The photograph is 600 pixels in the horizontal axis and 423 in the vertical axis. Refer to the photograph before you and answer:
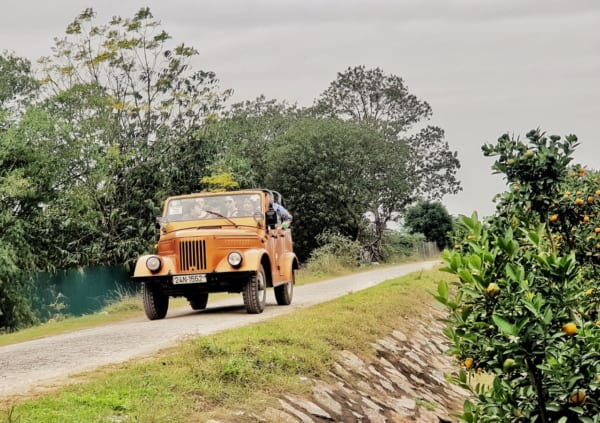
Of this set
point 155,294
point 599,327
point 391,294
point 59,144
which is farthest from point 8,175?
point 599,327

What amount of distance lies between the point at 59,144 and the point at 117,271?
22.0ft

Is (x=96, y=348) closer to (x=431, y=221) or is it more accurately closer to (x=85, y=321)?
(x=85, y=321)

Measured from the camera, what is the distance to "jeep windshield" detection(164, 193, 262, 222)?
14.5m

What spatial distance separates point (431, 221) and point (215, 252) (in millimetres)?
44442

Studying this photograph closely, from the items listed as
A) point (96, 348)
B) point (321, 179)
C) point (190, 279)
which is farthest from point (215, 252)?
point (321, 179)

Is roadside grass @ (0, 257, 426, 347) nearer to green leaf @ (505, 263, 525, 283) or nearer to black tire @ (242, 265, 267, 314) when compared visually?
black tire @ (242, 265, 267, 314)

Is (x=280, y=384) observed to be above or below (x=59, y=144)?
below

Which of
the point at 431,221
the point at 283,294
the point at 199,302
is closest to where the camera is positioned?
the point at 283,294

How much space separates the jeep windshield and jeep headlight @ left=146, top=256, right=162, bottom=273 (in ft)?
4.53

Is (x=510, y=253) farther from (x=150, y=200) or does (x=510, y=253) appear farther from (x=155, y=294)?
(x=150, y=200)

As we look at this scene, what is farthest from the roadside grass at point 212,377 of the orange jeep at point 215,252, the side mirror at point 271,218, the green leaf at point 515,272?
the side mirror at point 271,218

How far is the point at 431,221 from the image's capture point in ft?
185

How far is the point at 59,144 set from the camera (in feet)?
91.0

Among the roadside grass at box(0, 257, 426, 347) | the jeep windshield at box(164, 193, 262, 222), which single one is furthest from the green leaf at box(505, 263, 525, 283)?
the roadside grass at box(0, 257, 426, 347)
